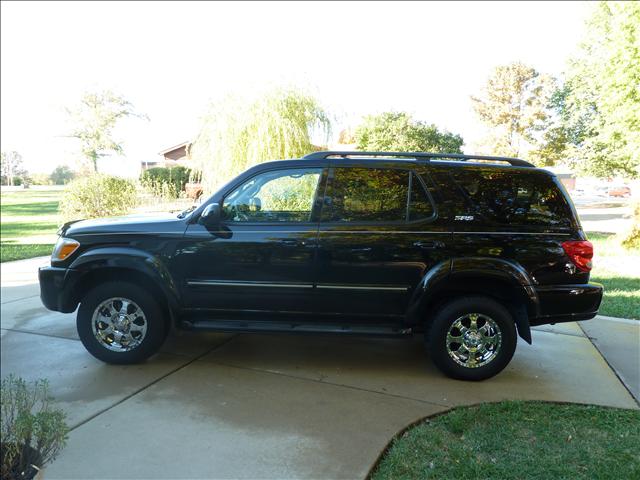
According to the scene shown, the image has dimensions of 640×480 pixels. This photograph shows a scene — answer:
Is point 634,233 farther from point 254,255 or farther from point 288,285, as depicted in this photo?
point 254,255

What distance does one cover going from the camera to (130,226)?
4.28 metres

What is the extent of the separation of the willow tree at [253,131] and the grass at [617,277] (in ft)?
24.2

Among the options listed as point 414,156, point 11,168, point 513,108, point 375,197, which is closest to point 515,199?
point 414,156

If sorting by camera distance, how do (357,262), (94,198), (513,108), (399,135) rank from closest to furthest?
(357,262)
(94,198)
(399,135)
(513,108)

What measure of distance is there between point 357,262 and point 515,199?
1.49 m

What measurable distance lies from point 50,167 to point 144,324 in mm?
44472

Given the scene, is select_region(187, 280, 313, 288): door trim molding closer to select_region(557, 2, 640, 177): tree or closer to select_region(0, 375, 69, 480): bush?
select_region(0, 375, 69, 480): bush

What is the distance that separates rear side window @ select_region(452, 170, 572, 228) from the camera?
4.04 meters

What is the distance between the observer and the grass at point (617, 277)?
6295mm

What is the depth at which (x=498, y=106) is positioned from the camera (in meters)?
23.5

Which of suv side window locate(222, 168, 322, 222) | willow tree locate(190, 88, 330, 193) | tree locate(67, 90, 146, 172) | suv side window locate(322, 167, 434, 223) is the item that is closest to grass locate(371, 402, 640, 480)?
suv side window locate(322, 167, 434, 223)

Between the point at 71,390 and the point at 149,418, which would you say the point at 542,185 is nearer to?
the point at 149,418

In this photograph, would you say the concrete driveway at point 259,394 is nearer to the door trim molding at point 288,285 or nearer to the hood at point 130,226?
the door trim molding at point 288,285

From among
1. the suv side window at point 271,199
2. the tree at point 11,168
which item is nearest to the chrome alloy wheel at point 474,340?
the suv side window at point 271,199
